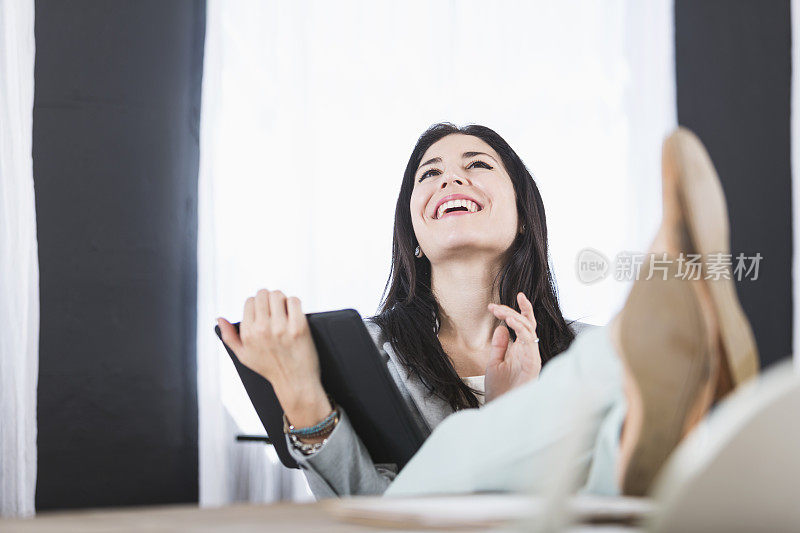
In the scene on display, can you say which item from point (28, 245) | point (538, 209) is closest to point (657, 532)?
point (538, 209)

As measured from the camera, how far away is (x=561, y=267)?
2.64 meters

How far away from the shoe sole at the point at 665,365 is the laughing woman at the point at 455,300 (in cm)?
81

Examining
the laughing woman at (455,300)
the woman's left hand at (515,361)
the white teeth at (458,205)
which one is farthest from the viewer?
the white teeth at (458,205)

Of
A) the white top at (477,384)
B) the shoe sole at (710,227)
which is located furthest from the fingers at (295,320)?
the shoe sole at (710,227)

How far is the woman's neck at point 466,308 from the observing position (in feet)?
5.77

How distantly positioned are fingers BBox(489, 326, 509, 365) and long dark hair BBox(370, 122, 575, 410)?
5.7 inches

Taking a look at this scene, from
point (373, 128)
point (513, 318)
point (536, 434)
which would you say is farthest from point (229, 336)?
Result: point (373, 128)

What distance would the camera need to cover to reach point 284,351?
1.25m

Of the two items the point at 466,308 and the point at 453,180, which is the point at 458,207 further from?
the point at 466,308

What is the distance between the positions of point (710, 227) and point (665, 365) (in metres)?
0.10

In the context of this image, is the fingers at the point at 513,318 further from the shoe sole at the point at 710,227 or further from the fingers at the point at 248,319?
the shoe sole at the point at 710,227

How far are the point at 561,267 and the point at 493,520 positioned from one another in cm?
223

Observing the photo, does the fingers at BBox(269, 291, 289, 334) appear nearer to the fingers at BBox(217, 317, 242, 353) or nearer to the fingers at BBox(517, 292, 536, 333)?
the fingers at BBox(217, 317, 242, 353)

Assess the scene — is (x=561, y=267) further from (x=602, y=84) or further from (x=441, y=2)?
(x=441, y=2)
